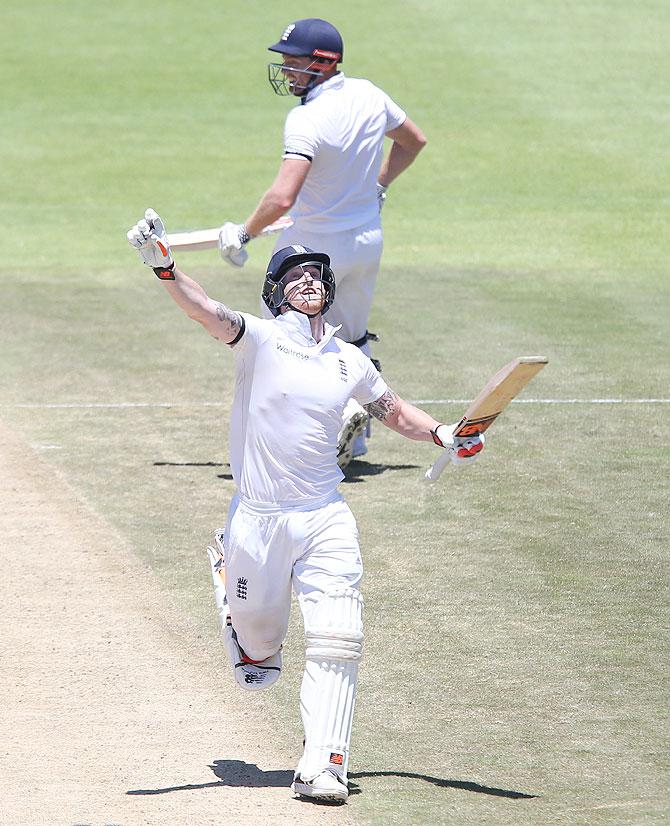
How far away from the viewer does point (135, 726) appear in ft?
23.7

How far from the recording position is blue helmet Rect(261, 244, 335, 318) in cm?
715

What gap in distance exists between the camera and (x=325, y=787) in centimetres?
637

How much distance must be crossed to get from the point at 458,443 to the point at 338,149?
381cm

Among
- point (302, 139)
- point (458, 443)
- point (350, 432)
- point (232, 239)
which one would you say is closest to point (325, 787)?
point (458, 443)

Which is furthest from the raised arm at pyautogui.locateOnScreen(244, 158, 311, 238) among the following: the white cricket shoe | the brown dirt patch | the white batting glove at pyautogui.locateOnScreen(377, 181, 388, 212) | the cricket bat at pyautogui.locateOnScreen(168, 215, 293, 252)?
the white cricket shoe

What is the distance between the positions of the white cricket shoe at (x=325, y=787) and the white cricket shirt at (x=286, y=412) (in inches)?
44.7

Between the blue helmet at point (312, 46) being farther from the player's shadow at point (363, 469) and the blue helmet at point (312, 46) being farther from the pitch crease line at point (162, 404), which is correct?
the pitch crease line at point (162, 404)

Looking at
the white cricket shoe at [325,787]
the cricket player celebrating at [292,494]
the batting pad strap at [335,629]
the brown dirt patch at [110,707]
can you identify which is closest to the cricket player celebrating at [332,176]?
the brown dirt patch at [110,707]

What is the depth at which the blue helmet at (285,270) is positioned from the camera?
23.5ft

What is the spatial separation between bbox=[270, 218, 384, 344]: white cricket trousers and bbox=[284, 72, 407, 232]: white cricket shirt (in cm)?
6

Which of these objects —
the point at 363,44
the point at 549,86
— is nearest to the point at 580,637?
the point at 549,86

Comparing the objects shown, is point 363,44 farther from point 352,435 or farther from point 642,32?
point 352,435

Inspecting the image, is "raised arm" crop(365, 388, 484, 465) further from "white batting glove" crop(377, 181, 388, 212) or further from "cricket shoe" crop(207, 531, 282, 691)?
"white batting glove" crop(377, 181, 388, 212)

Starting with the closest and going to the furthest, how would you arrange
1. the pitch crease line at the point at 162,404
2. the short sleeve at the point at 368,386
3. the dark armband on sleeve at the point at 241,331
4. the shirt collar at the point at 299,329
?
the dark armband on sleeve at the point at 241,331 < the shirt collar at the point at 299,329 < the short sleeve at the point at 368,386 < the pitch crease line at the point at 162,404
